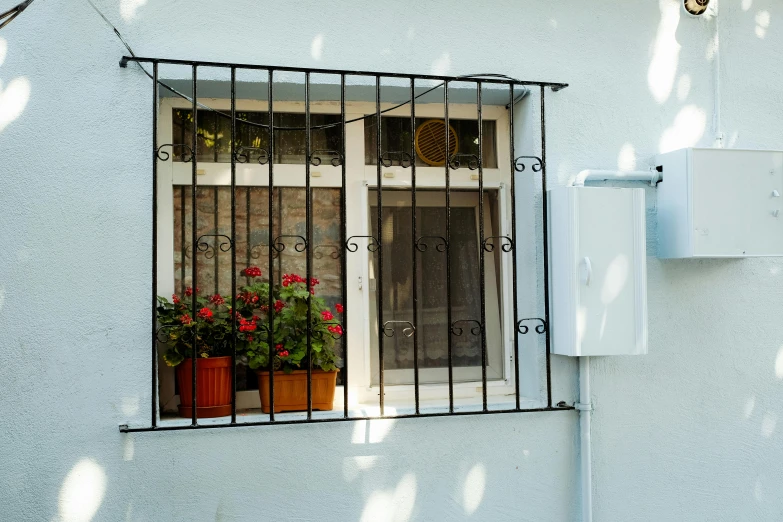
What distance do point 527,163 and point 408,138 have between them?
1.79 ft

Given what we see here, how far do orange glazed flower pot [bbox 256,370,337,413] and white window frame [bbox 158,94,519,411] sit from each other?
0.60ft

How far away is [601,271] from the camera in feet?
9.80

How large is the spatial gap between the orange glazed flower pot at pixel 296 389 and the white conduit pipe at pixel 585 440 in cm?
105

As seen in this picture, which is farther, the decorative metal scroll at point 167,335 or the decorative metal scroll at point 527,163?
the decorative metal scroll at point 527,163

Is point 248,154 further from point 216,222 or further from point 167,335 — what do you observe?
point 167,335

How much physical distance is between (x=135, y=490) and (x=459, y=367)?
1.45m

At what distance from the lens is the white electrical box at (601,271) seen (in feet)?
9.73

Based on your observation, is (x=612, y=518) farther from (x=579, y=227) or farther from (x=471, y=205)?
(x=471, y=205)

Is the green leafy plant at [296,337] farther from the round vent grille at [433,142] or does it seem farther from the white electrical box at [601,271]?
the white electrical box at [601,271]

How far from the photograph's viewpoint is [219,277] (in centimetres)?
315

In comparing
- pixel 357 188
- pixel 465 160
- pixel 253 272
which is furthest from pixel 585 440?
pixel 253 272

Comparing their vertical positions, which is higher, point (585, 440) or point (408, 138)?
point (408, 138)

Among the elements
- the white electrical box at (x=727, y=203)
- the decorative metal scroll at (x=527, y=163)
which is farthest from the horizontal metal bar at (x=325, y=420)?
the decorative metal scroll at (x=527, y=163)

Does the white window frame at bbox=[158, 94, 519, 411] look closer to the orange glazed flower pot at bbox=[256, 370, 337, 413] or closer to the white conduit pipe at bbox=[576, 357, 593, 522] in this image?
the orange glazed flower pot at bbox=[256, 370, 337, 413]
